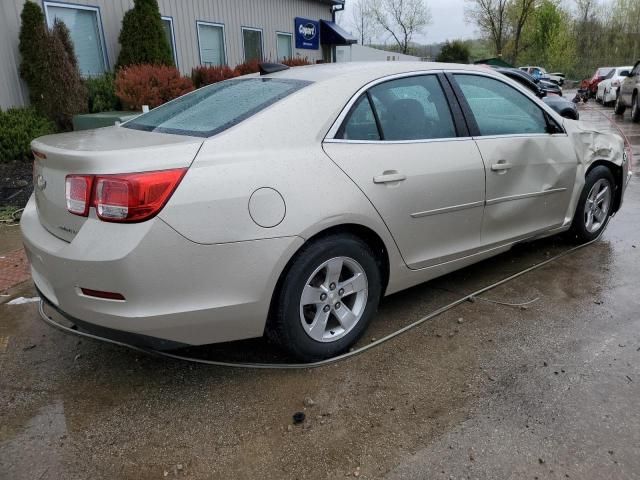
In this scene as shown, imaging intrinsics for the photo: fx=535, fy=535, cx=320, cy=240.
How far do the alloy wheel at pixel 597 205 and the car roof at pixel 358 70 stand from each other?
190 cm

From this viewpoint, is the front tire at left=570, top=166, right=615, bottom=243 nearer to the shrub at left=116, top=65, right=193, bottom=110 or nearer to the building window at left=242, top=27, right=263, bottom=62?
the shrub at left=116, top=65, right=193, bottom=110

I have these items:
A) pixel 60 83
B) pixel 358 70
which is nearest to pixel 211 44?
pixel 60 83

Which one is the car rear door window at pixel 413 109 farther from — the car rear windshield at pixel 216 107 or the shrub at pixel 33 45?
the shrub at pixel 33 45

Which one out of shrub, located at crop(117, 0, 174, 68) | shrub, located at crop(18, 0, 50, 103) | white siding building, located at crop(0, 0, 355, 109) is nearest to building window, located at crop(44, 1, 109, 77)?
white siding building, located at crop(0, 0, 355, 109)

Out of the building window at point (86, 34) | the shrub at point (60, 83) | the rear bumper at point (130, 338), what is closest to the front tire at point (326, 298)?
the rear bumper at point (130, 338)

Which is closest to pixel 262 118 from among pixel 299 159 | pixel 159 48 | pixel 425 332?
pixel 299 159

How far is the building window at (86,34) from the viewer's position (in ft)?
30.3

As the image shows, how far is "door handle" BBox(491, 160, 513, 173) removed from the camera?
357 centimetres

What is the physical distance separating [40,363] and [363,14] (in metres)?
58.5

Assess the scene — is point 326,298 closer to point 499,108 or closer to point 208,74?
point 499,108

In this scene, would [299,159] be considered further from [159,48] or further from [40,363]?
[159,48]

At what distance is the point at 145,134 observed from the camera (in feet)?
9.20

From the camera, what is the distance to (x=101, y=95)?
936 centimetres

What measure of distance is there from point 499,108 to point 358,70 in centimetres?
→ 125
